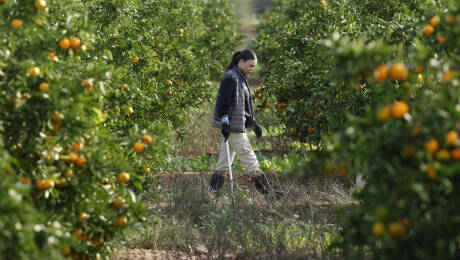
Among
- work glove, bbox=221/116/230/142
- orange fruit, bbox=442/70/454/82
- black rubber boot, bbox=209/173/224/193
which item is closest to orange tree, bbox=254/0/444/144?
work glove, bbox=221/116/230/142

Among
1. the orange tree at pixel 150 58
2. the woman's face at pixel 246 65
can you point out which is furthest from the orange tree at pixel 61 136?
the woman's face at pixel 246 65

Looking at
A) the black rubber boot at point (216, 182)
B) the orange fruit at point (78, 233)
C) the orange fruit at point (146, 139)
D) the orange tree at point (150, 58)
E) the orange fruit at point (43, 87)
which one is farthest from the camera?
the black rubber boot at point (216, 182)

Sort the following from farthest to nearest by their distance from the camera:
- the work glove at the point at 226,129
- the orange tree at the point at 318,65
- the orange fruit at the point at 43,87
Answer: the work glove at the point at 226,129 < the orange tree at the point at 318,65 < the orange fruit at the point at 43,87

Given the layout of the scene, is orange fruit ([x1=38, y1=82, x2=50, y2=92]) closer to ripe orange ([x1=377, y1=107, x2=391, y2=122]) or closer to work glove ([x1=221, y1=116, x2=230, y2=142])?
ripe orange ([x1=377, y1=107, x2=391, y2=122])

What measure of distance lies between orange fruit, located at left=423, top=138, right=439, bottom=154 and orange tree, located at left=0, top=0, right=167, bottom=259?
1.51 m

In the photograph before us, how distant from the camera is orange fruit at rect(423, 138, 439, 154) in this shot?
174 centimetres

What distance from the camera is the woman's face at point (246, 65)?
16.0 ft

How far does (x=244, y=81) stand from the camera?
5.06 m

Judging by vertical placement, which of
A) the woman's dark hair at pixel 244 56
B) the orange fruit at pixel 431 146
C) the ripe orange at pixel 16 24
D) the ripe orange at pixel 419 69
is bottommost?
the orange fruit at pixel 431 146

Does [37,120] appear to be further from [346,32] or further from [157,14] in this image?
[157,14]

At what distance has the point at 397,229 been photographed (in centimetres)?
179

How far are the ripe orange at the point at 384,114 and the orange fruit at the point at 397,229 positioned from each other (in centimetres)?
43

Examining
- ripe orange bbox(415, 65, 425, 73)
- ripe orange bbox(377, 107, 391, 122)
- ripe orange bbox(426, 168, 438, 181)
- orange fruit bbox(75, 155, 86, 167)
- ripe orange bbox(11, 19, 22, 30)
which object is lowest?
ripe orange bbox(426, 168, 438, 181)

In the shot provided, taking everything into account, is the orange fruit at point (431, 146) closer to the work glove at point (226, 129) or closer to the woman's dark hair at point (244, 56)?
the work glove at point (226, 129)
